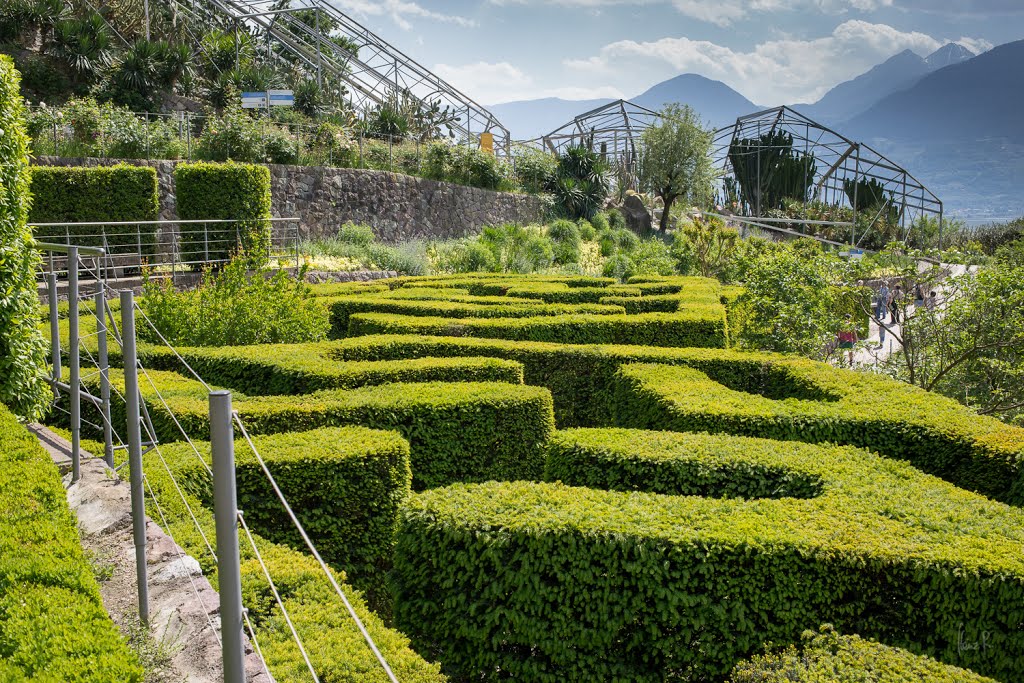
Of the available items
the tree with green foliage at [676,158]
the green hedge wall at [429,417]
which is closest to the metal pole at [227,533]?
the green hedge wall at [429,417]

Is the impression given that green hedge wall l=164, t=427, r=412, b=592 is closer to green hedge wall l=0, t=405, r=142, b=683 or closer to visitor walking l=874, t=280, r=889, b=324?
green hedge wall l=0, t=405, r=142, b=683

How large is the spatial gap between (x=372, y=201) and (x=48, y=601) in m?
22.5

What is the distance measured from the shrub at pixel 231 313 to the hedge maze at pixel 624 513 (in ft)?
3.19

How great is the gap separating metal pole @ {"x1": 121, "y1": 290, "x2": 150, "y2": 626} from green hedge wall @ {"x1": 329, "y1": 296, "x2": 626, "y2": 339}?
842 centimetres

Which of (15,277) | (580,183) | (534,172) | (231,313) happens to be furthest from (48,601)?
(534,172)

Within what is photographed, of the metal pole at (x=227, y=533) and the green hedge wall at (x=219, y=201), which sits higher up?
the green hedge wall at (x=219, y=201)

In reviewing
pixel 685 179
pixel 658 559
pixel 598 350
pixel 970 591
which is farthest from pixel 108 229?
pixel 685 179

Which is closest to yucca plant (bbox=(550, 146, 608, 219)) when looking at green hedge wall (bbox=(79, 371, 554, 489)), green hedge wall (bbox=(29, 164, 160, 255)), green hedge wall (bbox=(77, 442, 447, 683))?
green hedge wall (bbox=(29, 164, 160, 255))

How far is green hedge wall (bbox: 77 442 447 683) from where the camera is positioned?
342 centimetres

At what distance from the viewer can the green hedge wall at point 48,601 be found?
2508mm

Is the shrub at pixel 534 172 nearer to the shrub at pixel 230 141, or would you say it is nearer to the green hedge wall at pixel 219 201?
the shrub at pixel 230 141

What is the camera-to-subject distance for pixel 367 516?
5.91 meters

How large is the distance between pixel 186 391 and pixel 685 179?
34.4 m

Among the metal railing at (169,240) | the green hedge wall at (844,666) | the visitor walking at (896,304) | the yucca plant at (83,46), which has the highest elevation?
the yucca plant at (83,46)
